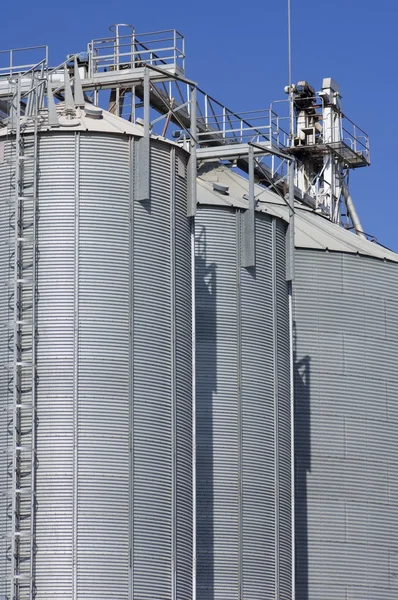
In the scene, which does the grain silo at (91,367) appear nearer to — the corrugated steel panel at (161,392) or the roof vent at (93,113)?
the corrugated steel panel at (161,392)

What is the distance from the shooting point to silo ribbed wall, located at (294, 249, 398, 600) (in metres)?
59.7

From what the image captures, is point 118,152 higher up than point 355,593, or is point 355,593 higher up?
point 118,152

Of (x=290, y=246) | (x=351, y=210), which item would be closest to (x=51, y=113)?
(x=290, y=246)

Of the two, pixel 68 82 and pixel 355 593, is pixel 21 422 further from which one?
pixel 355 593

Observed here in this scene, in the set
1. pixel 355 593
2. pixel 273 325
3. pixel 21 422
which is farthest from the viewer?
pixel 355 593

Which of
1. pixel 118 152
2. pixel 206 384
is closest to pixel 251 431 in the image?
pixel 206 384

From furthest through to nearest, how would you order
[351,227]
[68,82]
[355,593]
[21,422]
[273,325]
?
[351,227], [355,593], [273,325], [68,82], [21,422]

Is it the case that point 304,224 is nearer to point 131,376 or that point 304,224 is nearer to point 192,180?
point 192,180

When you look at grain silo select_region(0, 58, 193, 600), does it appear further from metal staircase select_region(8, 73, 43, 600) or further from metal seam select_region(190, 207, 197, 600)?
metal seam select_region(190, 207, 197, 600)

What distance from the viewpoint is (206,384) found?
53.8 m

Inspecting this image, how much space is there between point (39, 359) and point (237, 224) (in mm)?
10740

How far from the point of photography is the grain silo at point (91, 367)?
46.9 metres

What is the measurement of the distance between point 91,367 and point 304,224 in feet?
66.6

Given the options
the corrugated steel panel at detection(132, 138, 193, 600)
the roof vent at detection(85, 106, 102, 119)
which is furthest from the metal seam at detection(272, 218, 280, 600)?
the roof vent at detection(85, 106, 102, 119)
